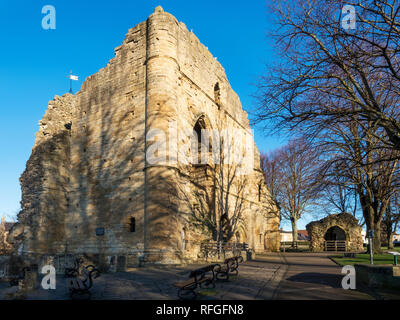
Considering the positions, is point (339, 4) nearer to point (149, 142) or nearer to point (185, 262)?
point (149, 142)

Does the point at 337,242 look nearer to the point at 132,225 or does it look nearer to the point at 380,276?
the point at 132,225

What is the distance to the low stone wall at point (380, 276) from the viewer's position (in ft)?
25.8

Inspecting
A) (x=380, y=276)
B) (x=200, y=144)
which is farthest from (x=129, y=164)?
(x=380, y=276)

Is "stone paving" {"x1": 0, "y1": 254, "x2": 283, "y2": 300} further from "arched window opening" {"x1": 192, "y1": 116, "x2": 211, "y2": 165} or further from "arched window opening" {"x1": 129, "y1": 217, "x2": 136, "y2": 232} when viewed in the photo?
"arched window opening" {"x1": 192, "y1": 116, "x2": 211, "y2": 165}

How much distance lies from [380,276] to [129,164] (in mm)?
12158

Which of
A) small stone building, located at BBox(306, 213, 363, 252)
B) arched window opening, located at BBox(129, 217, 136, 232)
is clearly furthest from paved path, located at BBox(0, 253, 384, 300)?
small stone building, located at BBox(306, 213, 363, 252)

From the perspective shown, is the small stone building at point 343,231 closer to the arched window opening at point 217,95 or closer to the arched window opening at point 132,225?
the arched window opening at point 217,95

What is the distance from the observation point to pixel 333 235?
117ft

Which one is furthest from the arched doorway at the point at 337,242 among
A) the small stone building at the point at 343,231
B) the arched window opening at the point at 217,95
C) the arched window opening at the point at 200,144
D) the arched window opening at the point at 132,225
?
the arched window opening at the point at 132,225

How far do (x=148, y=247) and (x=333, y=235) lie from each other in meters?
26.4

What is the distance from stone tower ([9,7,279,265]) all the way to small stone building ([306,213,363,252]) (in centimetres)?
1327

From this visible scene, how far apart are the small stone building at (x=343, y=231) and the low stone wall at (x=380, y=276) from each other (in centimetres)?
2191

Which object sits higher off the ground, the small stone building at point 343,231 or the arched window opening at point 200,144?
the arched window opening at point 200,144
